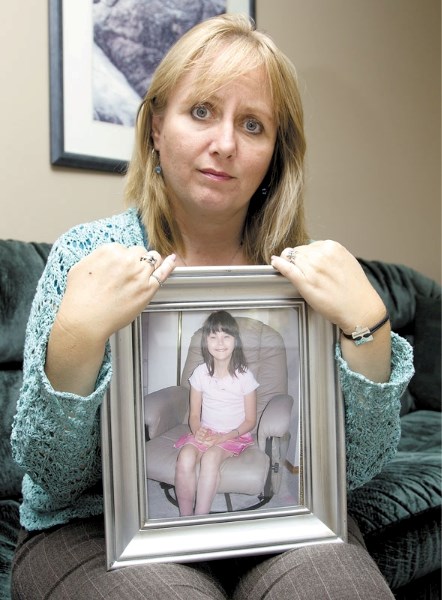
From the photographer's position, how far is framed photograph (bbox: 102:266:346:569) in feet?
2.55

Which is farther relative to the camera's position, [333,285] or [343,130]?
[343,130]

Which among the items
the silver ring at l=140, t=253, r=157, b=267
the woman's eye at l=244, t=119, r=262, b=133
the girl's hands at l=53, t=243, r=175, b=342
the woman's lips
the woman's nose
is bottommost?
the girl's hands at l=53, t=243, r=175, b=342

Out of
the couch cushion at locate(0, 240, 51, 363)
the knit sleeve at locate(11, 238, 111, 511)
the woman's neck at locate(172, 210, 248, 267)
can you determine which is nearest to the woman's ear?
the woman's neck at locate(172, 210, 248, 267)

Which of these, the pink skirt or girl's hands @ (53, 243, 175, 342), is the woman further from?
the pink skirt

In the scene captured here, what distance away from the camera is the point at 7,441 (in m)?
1.34

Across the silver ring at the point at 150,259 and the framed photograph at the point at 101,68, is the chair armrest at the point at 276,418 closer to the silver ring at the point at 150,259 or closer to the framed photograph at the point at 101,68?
the silver ring at the point at 150,259

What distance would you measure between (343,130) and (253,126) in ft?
4.75

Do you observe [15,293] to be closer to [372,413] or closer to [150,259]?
[150,259]

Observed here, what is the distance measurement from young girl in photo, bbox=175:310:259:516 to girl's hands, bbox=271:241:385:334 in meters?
0.11

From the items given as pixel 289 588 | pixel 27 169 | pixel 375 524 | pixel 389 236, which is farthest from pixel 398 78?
pixel 289 588

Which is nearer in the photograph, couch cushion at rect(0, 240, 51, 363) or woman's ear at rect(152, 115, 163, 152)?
woman's ear at rect(152, 115, 163, 152)

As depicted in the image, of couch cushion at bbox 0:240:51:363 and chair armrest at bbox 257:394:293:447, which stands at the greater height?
couch cushion at bbox 0:240:51:363

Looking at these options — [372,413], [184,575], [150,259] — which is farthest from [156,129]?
[184,575]

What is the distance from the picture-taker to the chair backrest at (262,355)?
0.80m
